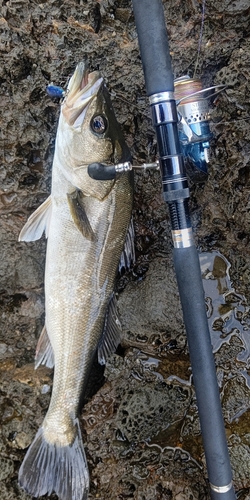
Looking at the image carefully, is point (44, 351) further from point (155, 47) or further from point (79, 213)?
point (155, 47)

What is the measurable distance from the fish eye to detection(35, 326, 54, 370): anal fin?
1.31m

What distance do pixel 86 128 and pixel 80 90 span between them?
0.21 metres

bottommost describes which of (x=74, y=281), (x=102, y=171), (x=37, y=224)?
(x=74, y=281)

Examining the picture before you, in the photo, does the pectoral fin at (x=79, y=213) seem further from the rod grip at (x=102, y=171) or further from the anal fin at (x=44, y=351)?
the anal fin at (x=44, y=351)

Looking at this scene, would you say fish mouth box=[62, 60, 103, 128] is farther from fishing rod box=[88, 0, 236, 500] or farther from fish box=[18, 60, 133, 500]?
fishing rod box=[88, 0, 236, 500]

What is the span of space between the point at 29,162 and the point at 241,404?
2255mm

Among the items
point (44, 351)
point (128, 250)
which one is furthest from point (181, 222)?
point (44, 351)

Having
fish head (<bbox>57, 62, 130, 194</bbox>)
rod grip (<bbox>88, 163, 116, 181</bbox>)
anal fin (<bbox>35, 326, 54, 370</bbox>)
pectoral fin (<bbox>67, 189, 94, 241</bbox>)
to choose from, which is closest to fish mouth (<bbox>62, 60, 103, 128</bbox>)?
fish head (<bbox>57, 62, 130, 194</bbox>)

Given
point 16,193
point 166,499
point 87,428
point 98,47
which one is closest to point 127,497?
point 166,499

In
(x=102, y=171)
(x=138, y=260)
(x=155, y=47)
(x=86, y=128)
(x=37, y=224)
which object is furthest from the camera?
(x=138, y=260)

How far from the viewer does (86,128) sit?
2.52 m

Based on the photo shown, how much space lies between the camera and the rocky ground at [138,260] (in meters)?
2.82

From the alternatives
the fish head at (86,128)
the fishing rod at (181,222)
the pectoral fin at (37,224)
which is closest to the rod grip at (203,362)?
the fishing rod at (181,222)

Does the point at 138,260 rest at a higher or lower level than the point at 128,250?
lower
